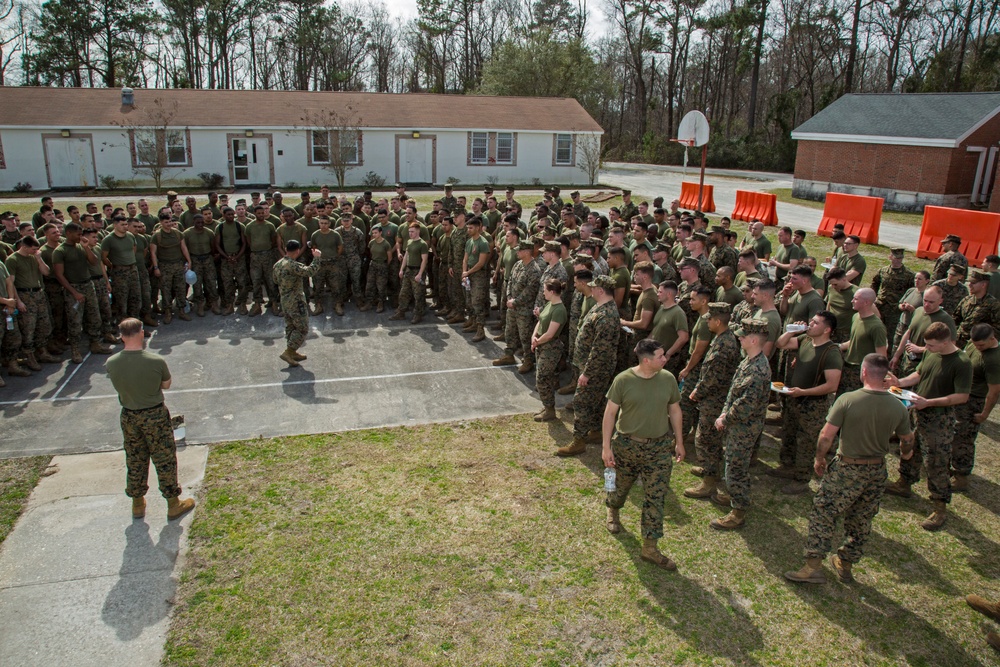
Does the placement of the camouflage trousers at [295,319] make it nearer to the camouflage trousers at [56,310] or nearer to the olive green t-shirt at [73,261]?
the olive green t-shirt at [73,261]

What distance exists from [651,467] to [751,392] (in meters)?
1.18

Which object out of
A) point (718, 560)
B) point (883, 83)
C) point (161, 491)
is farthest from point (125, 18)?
point (883, 83)

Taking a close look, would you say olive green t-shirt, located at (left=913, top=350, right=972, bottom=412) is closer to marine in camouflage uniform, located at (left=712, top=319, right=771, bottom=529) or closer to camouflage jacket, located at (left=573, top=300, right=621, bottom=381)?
marine in camouflage uniform, located at (left=712, top=319, right=771, bottom=529)

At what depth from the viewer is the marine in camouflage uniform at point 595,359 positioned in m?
7.55

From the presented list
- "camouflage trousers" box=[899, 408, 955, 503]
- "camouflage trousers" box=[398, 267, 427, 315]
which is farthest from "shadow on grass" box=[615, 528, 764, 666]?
"camouflage trousers" box=[398, 267, 427, 315]

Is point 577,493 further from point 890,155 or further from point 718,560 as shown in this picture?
point 890,155

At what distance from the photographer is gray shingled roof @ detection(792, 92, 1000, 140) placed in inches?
1082

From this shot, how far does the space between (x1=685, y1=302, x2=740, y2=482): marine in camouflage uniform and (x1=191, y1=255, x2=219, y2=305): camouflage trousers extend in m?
9.63

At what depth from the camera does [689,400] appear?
7367 millimetres

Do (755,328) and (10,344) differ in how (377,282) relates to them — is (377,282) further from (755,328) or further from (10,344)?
(755,328)

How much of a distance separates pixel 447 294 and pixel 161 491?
25.4 feet

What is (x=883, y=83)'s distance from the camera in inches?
2392

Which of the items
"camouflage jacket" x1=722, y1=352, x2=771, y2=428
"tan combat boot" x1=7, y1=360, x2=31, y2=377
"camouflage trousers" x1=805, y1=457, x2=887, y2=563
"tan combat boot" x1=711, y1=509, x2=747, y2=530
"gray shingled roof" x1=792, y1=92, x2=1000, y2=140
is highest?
"gray shingled roof" x1=792, y1=92, x2=1000, y2=140

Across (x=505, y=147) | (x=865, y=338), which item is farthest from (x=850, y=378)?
(x=505, y=147)
